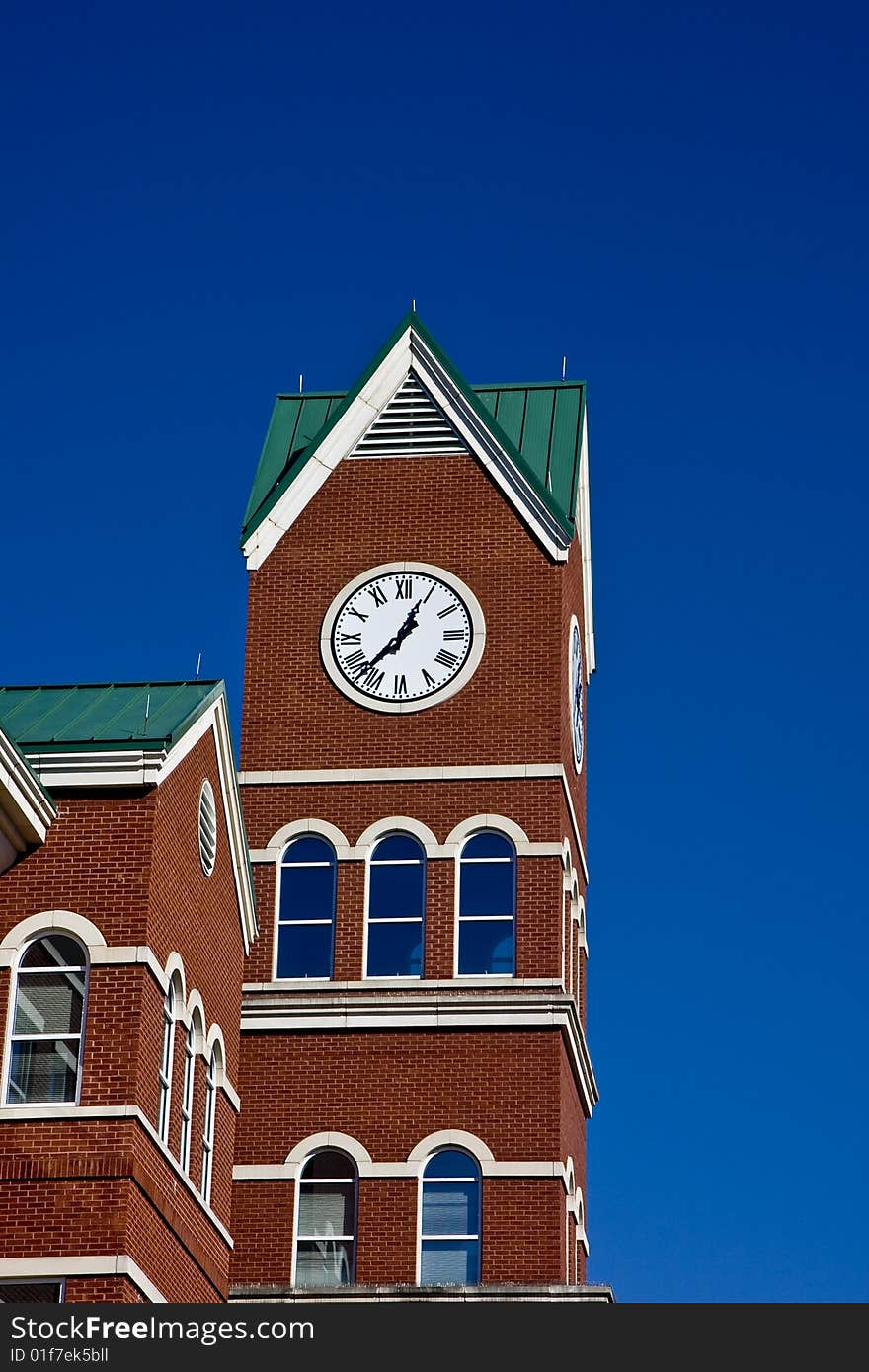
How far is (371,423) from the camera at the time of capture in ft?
153

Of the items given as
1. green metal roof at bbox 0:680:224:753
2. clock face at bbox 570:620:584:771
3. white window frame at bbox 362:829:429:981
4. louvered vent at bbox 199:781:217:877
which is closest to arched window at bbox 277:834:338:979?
white window frame at bbox 362:829:429:981

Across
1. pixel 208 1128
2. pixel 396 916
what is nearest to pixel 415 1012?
pixel 396 916

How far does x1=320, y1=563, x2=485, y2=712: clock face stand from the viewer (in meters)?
44.5

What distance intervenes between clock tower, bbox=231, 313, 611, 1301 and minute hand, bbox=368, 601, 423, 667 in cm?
5

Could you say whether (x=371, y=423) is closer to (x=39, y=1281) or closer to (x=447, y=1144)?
(x=447, y=1144)

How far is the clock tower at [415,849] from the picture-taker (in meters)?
41.4

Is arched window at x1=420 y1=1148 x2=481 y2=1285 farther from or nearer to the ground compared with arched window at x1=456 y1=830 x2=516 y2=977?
nearer to the ground

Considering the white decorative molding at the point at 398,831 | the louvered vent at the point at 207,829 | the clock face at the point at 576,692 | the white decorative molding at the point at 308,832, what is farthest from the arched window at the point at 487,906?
the louvered vent at the point at 207,829

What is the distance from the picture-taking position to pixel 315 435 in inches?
1842

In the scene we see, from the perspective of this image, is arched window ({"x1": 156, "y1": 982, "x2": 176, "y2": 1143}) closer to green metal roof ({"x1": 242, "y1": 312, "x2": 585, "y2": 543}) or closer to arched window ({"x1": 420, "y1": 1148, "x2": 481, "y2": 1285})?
arched window ({"x1": 420, "y1": 1148, "x2": 481, "y2": 1285})

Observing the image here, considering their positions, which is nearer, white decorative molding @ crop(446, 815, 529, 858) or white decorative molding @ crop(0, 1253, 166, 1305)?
white decorative molding @ crop(0, 1253, 166, 1305)

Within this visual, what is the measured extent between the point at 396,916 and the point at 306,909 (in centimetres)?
147

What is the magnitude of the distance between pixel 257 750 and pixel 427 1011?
5.36 m

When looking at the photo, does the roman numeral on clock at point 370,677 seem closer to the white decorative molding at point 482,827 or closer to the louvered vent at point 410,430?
the white decorative molding at point 482,827
